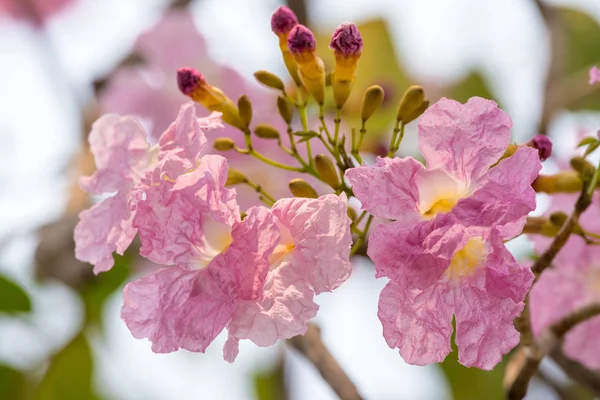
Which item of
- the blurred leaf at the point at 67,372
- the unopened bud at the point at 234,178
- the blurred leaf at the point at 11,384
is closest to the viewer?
the unopened bud at the point at 234,178

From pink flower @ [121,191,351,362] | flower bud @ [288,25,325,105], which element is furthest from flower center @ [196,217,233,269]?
flower bud @ [288,25,325,105]

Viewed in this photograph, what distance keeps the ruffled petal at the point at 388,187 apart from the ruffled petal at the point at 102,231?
0.31 metres

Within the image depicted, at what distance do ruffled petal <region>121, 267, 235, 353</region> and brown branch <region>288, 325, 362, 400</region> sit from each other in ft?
0.98

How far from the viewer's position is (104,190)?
95cm

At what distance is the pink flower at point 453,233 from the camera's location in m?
0.69

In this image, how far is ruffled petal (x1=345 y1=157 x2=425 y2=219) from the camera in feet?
2.29

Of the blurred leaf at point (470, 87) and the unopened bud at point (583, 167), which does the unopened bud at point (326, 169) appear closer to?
the unopened bud at point (583, 167)

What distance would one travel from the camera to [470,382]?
196cm

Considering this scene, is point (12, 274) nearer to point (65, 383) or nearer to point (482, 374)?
point (65, 383)

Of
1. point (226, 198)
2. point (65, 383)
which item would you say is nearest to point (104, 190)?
point (226, 198)

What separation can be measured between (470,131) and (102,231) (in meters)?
0.44

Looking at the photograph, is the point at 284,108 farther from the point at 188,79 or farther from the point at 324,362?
the point at 324,362

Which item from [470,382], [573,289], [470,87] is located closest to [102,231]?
[573,289]

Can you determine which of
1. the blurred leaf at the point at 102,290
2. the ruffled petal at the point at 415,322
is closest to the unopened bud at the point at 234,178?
the ruffled petal at the point at 415,322
